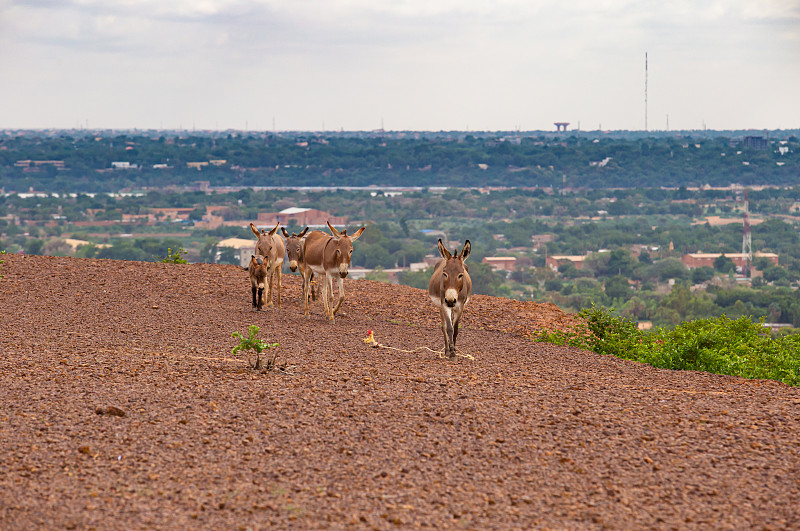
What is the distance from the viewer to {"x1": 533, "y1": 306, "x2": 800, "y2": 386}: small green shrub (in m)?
13.0

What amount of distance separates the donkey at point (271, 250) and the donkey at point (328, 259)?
0.77 metres

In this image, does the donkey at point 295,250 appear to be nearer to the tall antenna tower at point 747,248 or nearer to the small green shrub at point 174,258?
the small green shrub at point 174,258

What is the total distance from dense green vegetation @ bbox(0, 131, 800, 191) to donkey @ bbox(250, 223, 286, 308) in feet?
511

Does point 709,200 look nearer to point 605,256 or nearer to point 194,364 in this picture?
point 605,256

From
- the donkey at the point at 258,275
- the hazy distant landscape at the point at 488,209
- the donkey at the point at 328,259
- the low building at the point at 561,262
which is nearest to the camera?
the donkey at the point at 328,259

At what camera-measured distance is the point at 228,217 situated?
124438 millimetres

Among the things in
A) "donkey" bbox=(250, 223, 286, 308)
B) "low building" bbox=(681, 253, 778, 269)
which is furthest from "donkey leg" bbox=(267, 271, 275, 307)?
"low building" bbox=(681, 253, 778, 269)

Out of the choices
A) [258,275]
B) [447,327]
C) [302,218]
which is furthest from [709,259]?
[447,327]

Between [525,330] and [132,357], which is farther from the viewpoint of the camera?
[525,330]

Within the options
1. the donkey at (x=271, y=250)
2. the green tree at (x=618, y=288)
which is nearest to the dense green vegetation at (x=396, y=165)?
the green tree at (x=618, y=288)

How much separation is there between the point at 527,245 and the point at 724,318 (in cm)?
10147

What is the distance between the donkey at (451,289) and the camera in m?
11.9

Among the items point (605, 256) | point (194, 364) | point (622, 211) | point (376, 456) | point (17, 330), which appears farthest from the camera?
point (622, 211)

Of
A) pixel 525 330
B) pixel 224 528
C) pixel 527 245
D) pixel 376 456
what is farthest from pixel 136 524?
pixel 527 245
